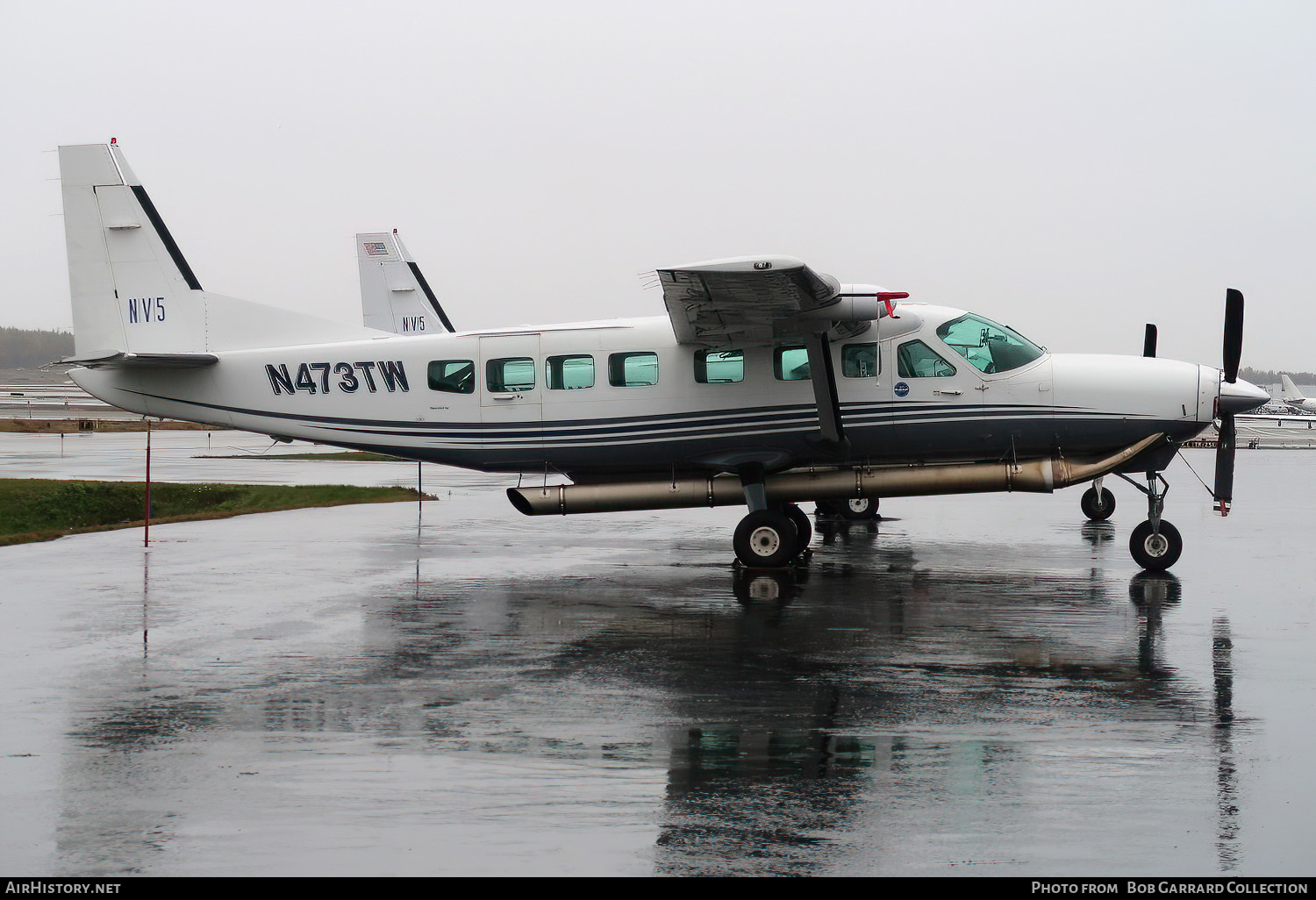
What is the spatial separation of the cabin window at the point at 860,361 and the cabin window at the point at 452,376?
4.88 metres

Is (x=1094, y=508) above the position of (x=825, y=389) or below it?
below

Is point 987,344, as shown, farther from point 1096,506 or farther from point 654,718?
point 654,718

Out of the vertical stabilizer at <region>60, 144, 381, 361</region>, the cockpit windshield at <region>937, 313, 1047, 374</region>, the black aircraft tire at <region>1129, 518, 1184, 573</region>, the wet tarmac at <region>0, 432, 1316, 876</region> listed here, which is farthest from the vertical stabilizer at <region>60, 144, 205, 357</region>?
the black aircraft tire at <region>1129, 518, 1184, 573</region>

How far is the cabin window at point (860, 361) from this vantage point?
47.5 feet

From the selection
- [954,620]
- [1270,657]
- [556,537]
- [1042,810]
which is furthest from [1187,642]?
[556,537]

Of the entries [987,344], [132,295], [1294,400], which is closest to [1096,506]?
[987,344]

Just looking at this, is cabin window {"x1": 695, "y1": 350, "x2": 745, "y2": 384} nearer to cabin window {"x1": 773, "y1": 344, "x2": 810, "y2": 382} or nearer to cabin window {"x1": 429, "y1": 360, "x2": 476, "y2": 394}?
cabin window {"x1": 773, "y1": 344, "x2": 810, "y2": 382}

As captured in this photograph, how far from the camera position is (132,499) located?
25688 millimetres

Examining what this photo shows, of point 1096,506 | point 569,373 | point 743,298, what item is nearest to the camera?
point 743,298

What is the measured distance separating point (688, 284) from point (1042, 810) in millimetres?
8017

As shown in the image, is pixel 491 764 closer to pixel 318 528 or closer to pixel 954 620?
pixel 954 620

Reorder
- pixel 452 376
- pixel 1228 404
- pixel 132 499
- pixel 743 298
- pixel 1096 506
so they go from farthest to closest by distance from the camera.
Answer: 1. pixel 132 499
2. pixel 1096 506
3. pixel 452 376
4. pixel 1228 404
5. pixel 743 298

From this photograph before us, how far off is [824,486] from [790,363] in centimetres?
163

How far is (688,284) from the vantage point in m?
12.5
